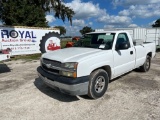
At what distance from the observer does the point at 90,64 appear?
4.17 meters

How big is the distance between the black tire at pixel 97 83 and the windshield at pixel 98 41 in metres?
0.84

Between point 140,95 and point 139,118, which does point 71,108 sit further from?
point 140,95

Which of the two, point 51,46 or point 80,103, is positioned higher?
point 51,46

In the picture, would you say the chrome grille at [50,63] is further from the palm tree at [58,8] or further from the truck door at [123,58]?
the palm tree at [58,8]

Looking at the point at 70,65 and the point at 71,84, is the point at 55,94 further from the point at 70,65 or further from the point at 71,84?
the point at 70,65

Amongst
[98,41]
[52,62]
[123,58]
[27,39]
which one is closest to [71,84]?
[52,62]

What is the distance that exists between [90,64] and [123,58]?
164cm

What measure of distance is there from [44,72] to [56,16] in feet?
65.4

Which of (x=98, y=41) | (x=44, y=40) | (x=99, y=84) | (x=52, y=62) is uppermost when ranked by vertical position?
(x=44, y=40)

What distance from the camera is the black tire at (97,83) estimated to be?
4.32m

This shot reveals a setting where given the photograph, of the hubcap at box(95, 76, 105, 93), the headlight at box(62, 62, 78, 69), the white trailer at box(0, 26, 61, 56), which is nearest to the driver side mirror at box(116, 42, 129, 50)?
the hubcap at box(95, 76, 105, 93)

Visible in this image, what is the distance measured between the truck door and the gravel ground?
0.59 m

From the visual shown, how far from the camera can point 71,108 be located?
13.6ft

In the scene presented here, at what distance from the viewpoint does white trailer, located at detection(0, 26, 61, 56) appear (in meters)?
12.8
